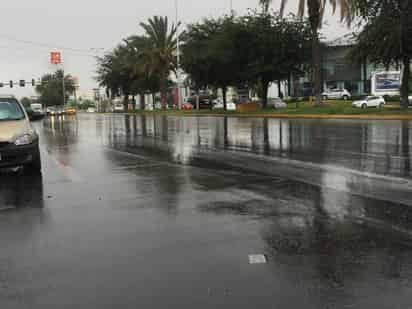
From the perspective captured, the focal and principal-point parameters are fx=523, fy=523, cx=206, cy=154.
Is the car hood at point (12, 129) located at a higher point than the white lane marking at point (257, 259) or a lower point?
higher

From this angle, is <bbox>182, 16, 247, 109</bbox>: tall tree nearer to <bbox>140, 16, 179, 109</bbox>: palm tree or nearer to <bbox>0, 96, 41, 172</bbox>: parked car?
<bbox>140, 16, 179, 109</bbox>: palm tree

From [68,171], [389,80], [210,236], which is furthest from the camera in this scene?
[389,80]

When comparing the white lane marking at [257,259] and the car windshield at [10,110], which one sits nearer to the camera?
the white lane marking at [257,259]

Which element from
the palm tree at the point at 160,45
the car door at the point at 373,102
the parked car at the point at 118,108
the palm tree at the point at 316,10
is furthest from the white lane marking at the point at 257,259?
the parked car at the point at 118,108

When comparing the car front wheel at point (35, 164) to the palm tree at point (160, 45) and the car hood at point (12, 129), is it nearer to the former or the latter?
Result: the car hood at point (12, 129)

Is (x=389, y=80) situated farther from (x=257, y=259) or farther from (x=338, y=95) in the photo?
(x=257, y=259)

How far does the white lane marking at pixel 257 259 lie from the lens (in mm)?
4812

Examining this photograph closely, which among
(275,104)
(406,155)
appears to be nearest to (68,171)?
(406,155)

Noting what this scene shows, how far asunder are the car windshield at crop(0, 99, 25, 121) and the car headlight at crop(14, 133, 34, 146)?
0.97 metres

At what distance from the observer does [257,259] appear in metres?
4.89

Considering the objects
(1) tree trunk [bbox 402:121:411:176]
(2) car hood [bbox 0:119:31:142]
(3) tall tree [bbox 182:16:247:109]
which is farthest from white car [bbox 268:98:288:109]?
(2) car hood [bbox 0:119:31:142]

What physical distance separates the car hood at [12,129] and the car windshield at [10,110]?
0.47 metres

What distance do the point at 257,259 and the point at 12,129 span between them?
700cm

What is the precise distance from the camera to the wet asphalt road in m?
4.13
